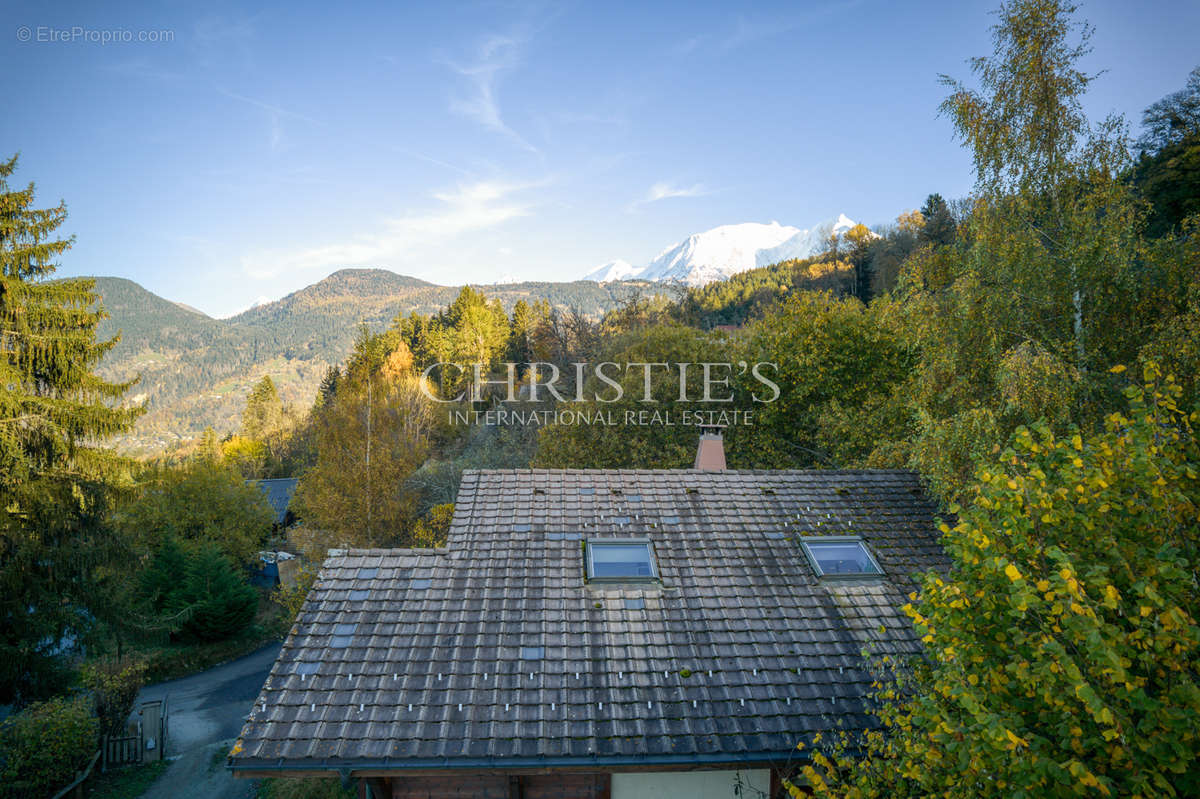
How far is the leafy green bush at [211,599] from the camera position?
793 inches

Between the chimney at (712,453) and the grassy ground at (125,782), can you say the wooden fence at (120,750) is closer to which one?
the grassy ground at (125,782)

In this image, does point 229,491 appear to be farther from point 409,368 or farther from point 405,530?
point 409,368

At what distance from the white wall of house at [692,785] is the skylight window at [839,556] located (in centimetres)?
251

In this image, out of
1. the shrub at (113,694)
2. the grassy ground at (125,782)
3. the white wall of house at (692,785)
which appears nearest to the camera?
the white wall of house at (692,785)

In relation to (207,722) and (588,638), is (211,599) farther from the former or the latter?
(588,638)

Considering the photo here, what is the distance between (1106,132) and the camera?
7.71m

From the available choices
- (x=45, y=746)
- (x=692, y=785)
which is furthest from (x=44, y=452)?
(x=692, y=785)

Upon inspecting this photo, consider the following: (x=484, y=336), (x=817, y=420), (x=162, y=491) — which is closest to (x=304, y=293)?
(x=484, y=336)

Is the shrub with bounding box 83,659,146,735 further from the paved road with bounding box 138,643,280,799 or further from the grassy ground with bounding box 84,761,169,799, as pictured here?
the paved road with bounding box 138,643,280,799

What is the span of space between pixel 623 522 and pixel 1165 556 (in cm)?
571

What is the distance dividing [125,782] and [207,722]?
312 cm

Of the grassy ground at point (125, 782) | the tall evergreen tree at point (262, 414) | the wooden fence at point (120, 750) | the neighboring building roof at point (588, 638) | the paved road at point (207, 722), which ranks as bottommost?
the paved road at point (207, 722)

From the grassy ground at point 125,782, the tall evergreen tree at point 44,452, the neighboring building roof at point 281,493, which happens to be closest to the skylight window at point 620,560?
the tall evergreen tree at point 44,452

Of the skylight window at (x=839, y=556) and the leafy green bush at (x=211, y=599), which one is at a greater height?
the skylight window at (x=839, y=556)
